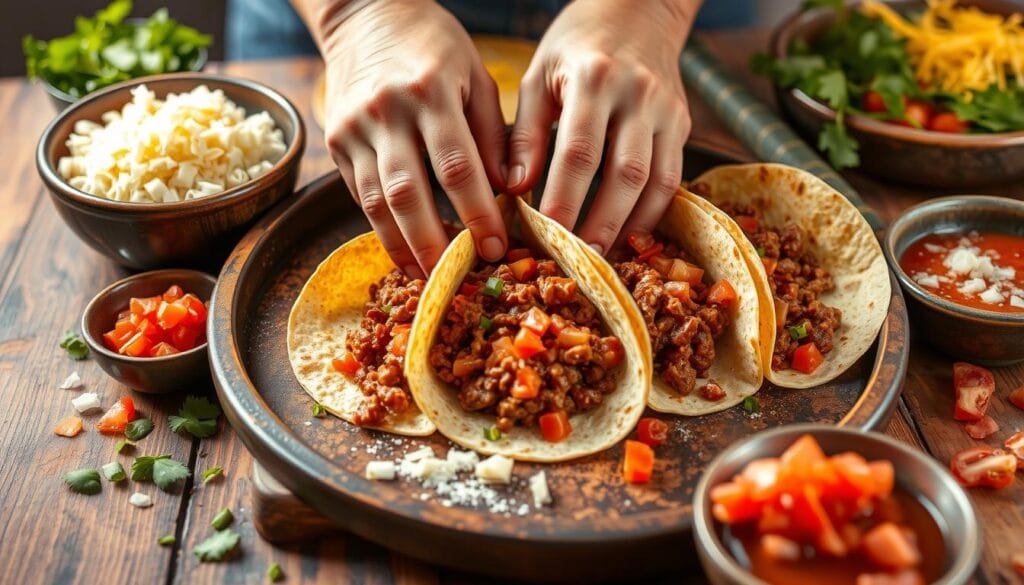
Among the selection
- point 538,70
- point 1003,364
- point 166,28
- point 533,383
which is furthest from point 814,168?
point 166,28

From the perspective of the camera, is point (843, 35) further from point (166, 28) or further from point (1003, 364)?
point (166, 28)

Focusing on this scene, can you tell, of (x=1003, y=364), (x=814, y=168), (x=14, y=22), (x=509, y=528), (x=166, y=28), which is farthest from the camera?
(x=14, y=22)

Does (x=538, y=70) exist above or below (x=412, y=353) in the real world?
above

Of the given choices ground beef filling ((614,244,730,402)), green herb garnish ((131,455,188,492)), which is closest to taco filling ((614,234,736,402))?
ground beef filling ((614,244,730,402))

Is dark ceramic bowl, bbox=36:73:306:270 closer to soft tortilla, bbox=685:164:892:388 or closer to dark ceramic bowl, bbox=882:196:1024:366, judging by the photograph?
soft tortilla, bbox=685:164:892:388

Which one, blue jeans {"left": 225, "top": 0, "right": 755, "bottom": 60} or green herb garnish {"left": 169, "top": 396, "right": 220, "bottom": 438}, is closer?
green herb garnish {"left": 169, "top": 396, "right": 220, "bottom": 438}

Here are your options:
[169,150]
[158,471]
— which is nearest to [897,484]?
[158,471]

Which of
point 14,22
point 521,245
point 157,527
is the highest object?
point 521,245
